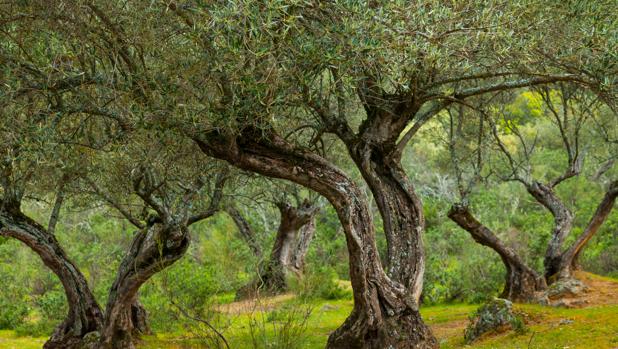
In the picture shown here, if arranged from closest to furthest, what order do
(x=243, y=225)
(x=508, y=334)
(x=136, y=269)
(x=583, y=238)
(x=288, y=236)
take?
(x=136, y=269)
(x=508, y=334)
(x=583, y=238)
(x=288, y=236)
(x=243, y=225)

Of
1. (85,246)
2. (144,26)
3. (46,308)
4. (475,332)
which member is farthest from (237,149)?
(85,246)

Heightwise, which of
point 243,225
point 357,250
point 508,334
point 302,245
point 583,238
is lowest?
point 508,334

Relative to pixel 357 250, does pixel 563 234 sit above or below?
above

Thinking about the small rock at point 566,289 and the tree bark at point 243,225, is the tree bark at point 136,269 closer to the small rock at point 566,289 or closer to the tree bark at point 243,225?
the small rock at point 566,289

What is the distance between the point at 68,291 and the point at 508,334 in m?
8.25

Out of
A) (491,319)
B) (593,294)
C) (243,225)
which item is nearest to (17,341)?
(243,225)

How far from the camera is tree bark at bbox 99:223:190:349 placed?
40.9ft

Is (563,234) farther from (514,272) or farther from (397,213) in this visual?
(397,213)

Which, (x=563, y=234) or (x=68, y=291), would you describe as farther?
(x=563, y=234)

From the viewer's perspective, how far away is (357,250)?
35.6 ft

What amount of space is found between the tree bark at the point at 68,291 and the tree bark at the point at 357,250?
4917mm

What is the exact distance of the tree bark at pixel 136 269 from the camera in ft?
40.9

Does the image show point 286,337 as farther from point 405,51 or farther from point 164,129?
point 405,51

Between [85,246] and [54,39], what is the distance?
20.4 m
